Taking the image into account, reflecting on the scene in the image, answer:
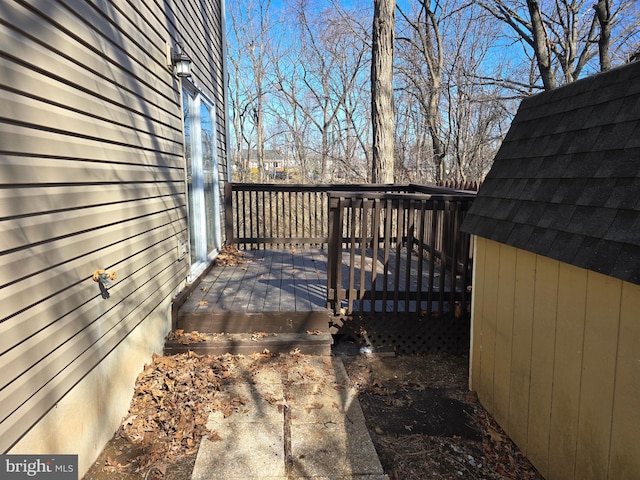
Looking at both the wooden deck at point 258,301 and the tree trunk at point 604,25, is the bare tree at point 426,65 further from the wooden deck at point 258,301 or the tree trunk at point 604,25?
the wooden deck at point 258,301

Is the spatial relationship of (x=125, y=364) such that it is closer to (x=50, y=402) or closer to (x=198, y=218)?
(x=50, y=402)

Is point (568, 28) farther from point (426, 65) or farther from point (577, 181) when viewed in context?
point (577, 181)

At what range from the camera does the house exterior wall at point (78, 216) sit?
1607mm

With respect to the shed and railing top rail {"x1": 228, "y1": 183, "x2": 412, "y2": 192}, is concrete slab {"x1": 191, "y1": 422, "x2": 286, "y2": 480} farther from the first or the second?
railing top rail {"x1": 228, "y1": 183, "x2": 412, "y2": 192}

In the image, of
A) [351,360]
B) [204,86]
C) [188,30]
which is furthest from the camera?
[204,86]

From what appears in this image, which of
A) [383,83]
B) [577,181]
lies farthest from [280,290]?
[383,83]

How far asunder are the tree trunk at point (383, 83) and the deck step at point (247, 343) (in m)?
4.97

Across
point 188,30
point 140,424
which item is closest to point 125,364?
point 140,424

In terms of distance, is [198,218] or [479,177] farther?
[479,177]

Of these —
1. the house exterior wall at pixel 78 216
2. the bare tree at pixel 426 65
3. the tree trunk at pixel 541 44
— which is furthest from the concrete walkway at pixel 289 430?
the bare tree at pixel 426 65

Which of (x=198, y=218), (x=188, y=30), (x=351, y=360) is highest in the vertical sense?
(x=188, y=30)

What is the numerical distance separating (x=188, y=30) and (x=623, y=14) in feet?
39.0

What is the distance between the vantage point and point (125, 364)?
266 centimetres

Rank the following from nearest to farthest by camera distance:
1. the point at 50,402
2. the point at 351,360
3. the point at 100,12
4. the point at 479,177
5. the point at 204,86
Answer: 1. the point at 50,402
2. the point at 100,12
3. the point at 351,360
4. the point at 204,86
5. the point at 479,177
